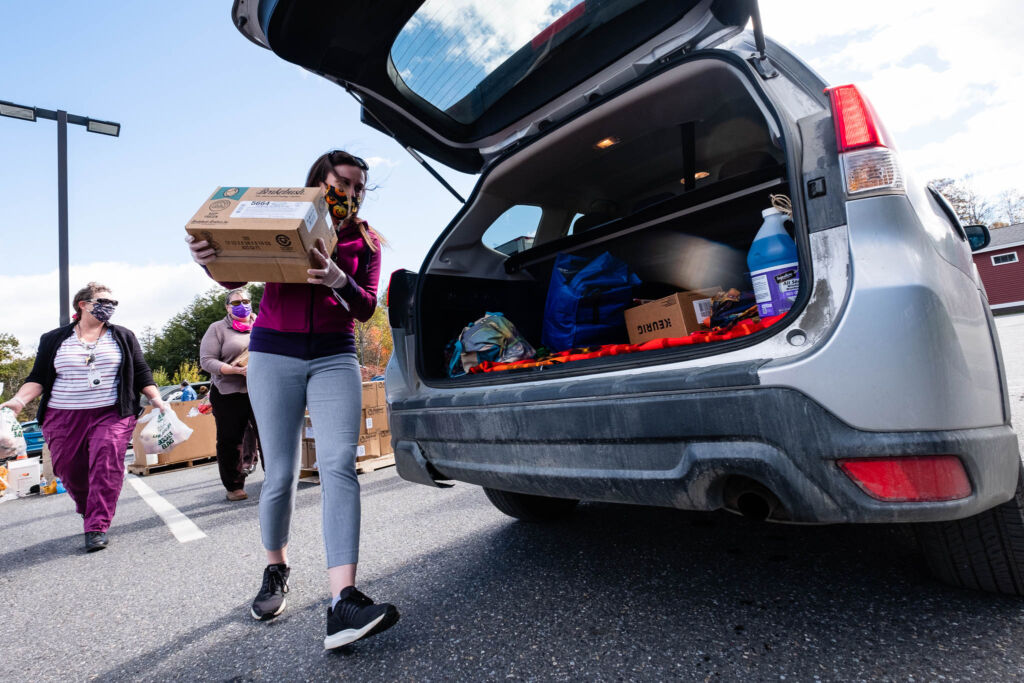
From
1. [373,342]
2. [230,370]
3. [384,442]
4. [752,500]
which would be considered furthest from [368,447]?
[373,342]

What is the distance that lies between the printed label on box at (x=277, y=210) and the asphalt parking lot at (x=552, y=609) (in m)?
1.28

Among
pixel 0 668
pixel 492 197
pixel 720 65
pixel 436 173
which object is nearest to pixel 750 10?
pixel 720 65

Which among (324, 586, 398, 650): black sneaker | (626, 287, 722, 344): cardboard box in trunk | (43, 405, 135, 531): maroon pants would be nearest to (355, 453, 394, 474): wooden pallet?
(43, 405, 135, 531): maroon pants

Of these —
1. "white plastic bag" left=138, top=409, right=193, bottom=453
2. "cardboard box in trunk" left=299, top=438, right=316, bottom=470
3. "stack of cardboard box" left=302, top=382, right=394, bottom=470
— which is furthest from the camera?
"stack of cardboard box" left=302, top=382, right=394, bottom=470

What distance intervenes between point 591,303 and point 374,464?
12.1 ft

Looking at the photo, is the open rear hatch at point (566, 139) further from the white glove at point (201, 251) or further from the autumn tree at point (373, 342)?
the autumn tree at point (373, 342)

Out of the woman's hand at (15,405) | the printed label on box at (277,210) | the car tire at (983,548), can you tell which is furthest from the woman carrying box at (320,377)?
the woman's hand at (15,405)

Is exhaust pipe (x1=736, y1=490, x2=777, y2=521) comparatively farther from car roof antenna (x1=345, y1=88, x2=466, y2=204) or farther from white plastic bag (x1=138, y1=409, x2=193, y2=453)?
white plastic bag (x1=138, y1=409, x2=193, y2=453)

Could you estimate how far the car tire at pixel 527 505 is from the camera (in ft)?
8.20

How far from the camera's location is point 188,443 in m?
7.43

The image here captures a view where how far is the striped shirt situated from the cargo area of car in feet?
8.53

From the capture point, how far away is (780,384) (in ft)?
3.61

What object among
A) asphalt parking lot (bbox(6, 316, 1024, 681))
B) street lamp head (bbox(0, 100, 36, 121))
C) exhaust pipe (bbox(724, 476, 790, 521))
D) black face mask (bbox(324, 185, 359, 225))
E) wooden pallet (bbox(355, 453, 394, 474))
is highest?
street lamp head (bbox(0, 100, 36, 121))

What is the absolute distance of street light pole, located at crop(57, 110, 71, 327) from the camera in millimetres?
6891
